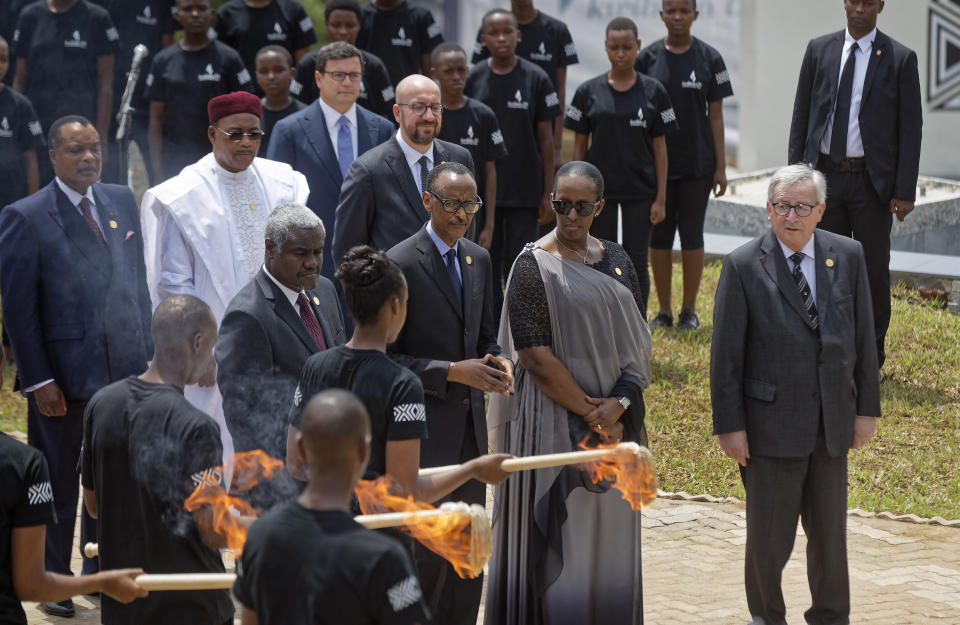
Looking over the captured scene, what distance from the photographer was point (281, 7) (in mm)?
11406

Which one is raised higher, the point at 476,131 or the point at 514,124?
the point at 514,124

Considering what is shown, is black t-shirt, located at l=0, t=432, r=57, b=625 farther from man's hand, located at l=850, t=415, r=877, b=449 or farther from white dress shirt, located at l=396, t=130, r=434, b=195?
man's hand, located at l=850, t=415, r=877, b=449

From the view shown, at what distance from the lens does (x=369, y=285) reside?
455 centimetres

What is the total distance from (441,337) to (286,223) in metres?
0.86

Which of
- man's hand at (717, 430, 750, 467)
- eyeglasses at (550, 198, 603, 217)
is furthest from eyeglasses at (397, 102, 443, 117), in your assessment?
man's hand at (717, 430, 750, 467)

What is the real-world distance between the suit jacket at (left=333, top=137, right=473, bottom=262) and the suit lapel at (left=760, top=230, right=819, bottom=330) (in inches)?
73.6

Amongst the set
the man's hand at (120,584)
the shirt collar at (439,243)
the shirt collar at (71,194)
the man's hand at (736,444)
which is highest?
the shirt collar at (71,194)

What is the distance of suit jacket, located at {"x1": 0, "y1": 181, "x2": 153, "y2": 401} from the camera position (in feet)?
22.4

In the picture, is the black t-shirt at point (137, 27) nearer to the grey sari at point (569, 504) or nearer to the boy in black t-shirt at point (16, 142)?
the boy in black t-shirt at point (16, 142)

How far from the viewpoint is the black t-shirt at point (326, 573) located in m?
3.31

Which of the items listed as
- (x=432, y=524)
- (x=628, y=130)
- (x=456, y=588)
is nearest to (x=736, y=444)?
(x=456, y=588)

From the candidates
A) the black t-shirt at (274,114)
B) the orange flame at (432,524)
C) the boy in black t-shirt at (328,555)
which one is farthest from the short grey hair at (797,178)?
the black t-shirt at (274,114)

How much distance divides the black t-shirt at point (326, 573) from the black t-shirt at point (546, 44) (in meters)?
8.35

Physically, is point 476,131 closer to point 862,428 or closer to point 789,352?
point 789,352
